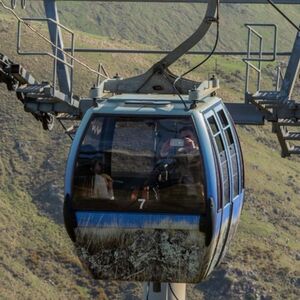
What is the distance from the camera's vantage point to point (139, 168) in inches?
690

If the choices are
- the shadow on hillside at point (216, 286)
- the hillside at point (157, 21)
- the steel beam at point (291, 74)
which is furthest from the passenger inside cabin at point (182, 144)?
the hillside at point (157, 21)

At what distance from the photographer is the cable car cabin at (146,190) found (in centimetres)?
1717

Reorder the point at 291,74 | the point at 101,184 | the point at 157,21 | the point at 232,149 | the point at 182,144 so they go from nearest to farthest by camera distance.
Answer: the point at 182,144
the point at 101,184
the point at 232,149
the point at 291,74
the point at 157,21

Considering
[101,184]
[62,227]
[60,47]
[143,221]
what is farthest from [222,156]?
[62,227]

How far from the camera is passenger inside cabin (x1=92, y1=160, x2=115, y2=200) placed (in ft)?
57.3

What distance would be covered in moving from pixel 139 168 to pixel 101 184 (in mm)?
521

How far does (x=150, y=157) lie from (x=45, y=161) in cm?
4883

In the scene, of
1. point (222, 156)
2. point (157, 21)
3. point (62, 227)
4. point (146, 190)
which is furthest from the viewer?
point (157, 21)

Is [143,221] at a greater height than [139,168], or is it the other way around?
[139,168]

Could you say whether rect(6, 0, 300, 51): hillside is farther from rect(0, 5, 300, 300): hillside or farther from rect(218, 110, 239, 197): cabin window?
rect(218, 110, 239, 197): cabin window

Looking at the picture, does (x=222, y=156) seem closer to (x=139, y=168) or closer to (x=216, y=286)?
(x=139, y=168)

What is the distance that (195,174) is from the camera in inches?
676

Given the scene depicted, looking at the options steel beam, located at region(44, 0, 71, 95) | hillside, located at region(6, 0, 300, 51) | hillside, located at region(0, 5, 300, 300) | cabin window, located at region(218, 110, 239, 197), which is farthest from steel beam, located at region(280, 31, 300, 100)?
hillside, located at region(6, 0, 300, 51)

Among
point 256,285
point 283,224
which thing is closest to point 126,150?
point 256,285
